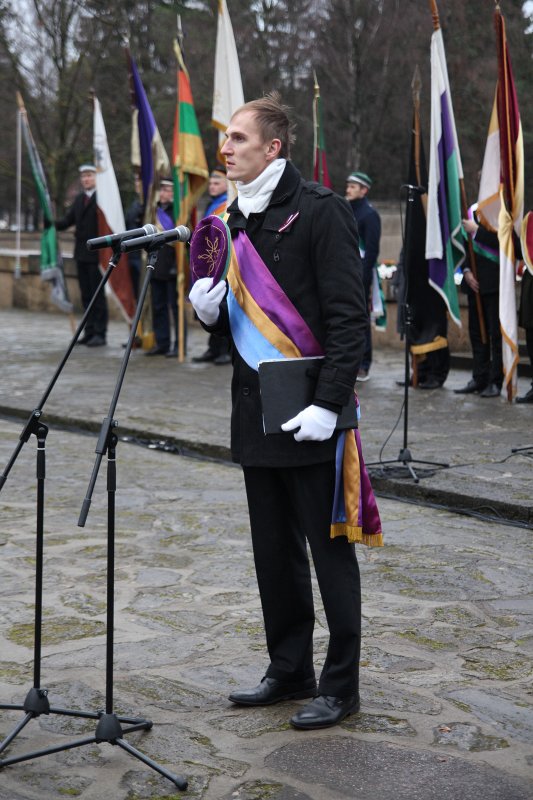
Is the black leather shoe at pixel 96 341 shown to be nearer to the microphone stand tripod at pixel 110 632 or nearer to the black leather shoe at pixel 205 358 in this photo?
the black leather shoe at pixel 205 358

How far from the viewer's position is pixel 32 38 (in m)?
32.9

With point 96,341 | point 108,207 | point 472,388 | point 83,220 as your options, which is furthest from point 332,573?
point 96,341

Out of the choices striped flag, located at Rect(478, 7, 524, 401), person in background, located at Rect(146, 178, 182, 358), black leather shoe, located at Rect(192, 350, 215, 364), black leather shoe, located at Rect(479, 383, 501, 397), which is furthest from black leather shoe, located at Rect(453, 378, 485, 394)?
person in background, located at Rect(146, 178, 182, 358)

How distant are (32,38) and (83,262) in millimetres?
18482

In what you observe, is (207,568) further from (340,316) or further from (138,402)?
(138,402)

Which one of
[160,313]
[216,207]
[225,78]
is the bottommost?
[160,313]

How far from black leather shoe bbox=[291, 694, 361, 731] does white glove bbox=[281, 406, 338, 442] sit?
842 mm

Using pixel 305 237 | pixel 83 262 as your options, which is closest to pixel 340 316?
pixel 305 237

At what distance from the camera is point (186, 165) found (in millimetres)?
13938

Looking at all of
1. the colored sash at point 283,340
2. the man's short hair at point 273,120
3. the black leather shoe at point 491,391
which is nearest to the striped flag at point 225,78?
the black leather shoe at point 491,391

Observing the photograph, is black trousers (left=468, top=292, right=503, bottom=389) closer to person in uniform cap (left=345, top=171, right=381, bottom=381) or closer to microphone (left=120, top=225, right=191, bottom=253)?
person in uniform cap (left=345, top=171, right=381, bottom=381)

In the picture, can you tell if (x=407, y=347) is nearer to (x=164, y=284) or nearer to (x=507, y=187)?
(x=507, y=187)

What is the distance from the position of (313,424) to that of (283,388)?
0.52ft

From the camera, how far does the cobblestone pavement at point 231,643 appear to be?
356 cm
